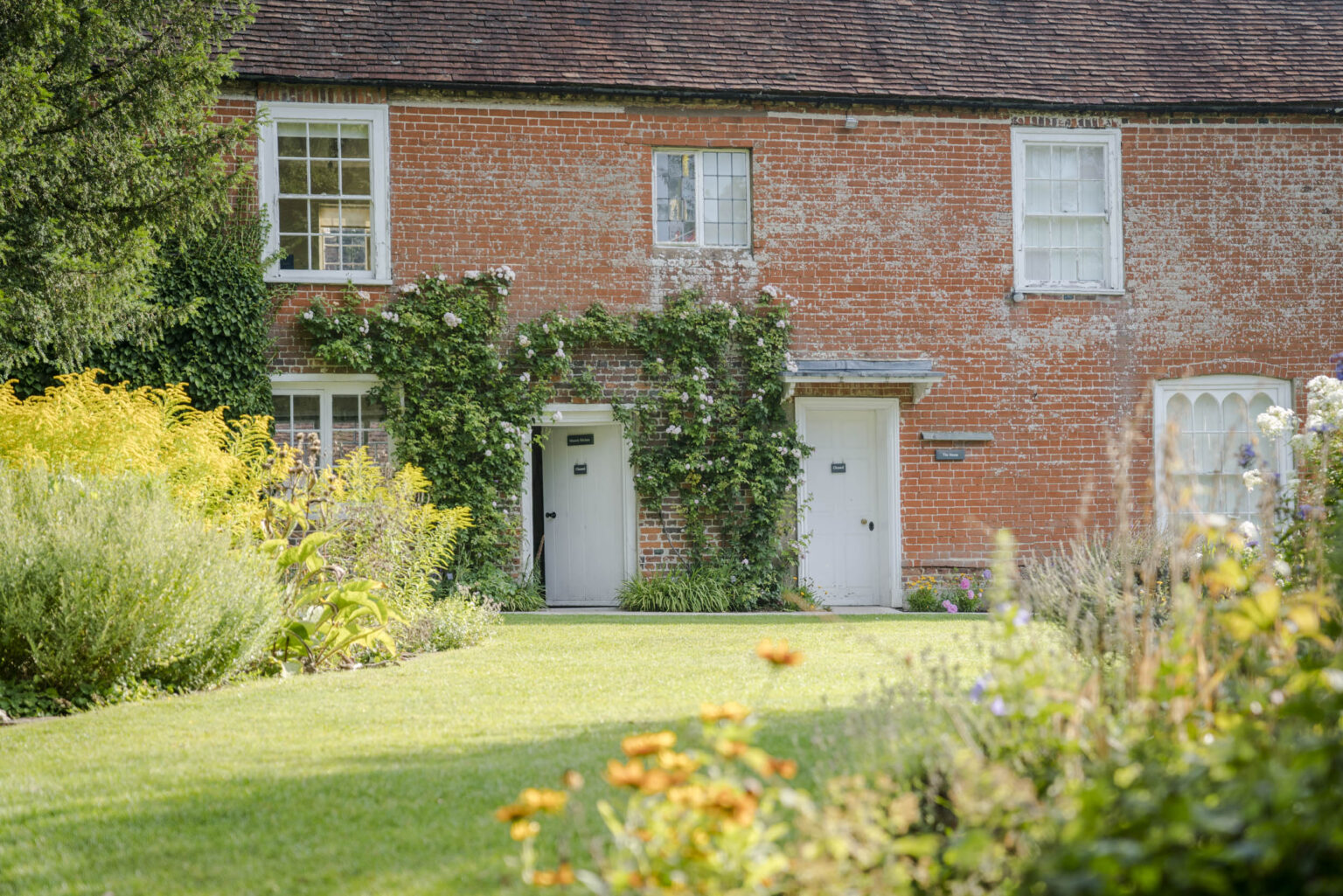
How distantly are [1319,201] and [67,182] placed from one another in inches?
533

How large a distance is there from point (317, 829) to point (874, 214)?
34.8 ft

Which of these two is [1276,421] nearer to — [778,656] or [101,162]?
[778,656]

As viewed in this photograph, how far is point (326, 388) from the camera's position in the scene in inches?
482

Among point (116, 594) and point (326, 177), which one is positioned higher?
point (326, 177)

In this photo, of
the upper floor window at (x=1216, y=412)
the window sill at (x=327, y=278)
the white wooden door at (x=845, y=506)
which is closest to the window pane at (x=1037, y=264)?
the upper floor window at (x=1216, y=412)

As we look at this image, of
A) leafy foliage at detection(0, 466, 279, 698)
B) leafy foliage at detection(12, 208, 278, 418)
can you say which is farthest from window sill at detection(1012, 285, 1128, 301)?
leafy foliage at detection(0, 466, 279, 698)

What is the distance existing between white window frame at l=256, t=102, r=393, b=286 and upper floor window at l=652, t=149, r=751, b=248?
2962 mm

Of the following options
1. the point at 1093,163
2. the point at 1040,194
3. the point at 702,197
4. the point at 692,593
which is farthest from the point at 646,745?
the point at 1093,163

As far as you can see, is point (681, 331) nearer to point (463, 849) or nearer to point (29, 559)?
point (29, 559)

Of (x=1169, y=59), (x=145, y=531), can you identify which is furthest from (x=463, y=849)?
(x=1169, y=59)

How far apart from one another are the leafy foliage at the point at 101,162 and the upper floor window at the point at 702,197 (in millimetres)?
4479

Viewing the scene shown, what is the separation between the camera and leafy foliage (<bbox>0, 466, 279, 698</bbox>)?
6.32 meters

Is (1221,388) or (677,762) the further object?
(1221,388)

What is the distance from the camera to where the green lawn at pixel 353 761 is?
11.8 feet
